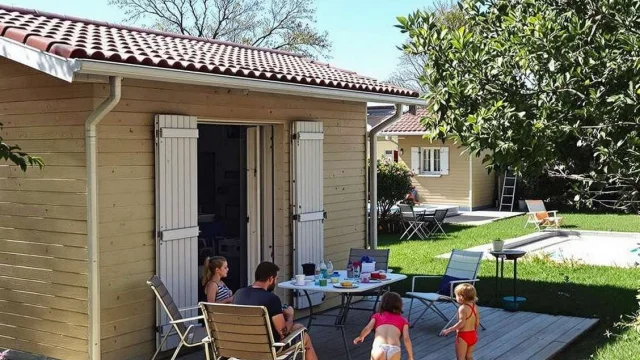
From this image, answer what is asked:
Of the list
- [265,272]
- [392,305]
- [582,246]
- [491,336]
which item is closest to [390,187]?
[582,246]

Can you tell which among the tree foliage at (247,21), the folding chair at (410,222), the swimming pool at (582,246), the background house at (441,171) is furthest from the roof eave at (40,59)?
the tree foliage at (247,21)

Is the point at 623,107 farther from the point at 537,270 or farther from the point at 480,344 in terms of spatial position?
the point at 537,270

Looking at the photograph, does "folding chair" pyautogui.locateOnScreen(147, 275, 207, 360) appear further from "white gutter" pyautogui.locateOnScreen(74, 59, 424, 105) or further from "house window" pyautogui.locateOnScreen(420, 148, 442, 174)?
"house window" pyautogui.locateOnScreen(420, 148, 442, 174)

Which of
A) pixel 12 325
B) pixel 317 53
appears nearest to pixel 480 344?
pixel 12 325

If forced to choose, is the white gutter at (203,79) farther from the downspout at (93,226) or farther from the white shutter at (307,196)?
the white shutter at (307,196)

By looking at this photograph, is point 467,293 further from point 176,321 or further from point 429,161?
point 429,161

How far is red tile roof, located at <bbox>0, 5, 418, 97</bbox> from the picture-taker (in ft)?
19.6

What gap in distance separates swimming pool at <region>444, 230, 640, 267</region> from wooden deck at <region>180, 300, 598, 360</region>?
16.4 ft

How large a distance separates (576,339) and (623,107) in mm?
3793

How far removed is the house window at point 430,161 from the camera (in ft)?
84.6

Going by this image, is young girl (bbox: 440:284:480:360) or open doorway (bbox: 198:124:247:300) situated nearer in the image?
young girl (bbox: 440:284:480:360)

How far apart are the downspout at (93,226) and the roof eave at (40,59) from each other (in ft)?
1.76

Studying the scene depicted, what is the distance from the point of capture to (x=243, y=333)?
5.74m

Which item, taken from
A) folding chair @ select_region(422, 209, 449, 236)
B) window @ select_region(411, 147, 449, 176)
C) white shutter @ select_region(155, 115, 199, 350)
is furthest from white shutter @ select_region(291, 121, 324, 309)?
window @ select_region(411, 147, 449, 176)
